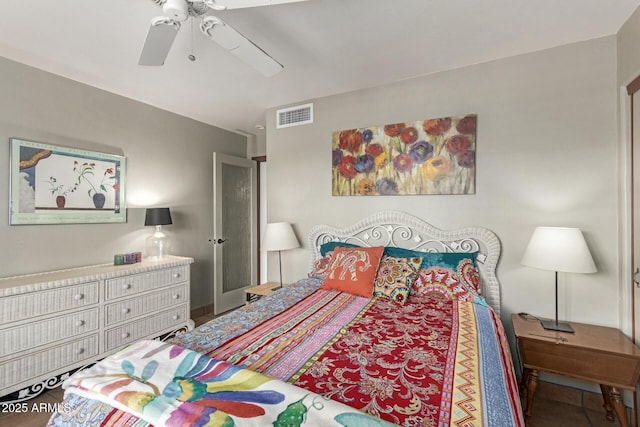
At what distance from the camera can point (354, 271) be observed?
2273 millimetres

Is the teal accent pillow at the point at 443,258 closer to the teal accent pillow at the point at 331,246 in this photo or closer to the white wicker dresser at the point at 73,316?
the teal accent pillow at the point at 331,246

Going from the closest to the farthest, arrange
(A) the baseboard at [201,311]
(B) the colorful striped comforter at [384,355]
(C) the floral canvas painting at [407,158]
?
(B) the colorful striped comforter at [384,355], (C) the floral canvas painting at [407,158], (A) the baseboard at [201,311]

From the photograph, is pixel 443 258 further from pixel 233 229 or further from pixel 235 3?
pixel 233 229

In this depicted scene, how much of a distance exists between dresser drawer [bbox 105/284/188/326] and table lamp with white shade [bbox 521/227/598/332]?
124 inches

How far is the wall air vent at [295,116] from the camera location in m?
3.14

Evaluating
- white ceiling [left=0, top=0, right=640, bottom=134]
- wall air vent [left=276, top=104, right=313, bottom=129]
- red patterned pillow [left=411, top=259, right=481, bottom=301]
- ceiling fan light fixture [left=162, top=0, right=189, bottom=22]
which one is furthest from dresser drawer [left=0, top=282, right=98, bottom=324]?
red patterned pillow [left=411, top=259, right=481, bottom=301]

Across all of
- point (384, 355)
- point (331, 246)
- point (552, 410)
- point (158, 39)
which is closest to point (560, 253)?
point (552, 410)

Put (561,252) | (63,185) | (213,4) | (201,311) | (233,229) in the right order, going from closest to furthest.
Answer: (213,4) < (561,252) < (63,185) < (201,311) < (233,229)

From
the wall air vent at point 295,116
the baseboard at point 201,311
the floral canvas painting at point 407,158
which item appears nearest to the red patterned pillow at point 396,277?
the floral canvas painting at point 407,158

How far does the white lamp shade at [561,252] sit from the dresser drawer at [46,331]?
11.0 ft

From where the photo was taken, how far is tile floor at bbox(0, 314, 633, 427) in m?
1.85

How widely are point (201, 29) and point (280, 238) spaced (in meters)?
1.96

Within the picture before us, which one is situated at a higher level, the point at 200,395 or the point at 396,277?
the point at 396,277

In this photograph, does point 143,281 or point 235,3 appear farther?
point 143,281
